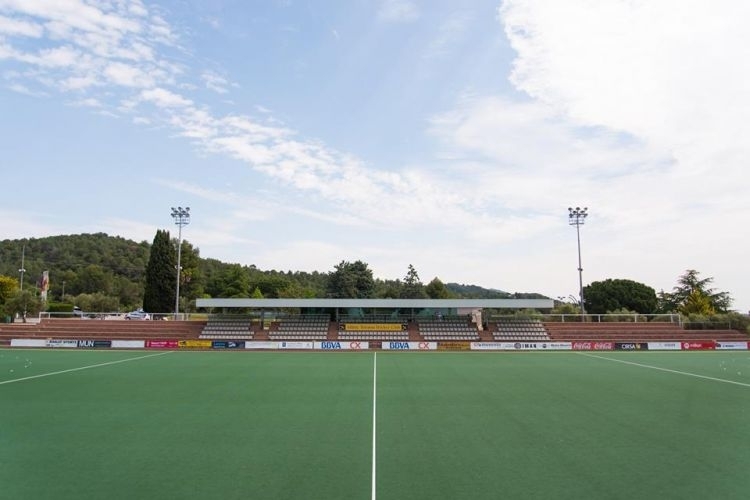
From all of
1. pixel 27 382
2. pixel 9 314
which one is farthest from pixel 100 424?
pixel 9 314

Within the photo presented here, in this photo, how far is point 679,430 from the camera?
11.4 metres

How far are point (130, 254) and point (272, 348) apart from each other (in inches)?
3707

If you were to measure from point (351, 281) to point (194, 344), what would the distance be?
54.2 metres

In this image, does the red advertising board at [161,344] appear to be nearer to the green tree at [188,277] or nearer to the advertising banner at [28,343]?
the advertising banner at [28,343]

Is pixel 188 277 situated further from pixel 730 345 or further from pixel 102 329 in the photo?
pixel 730 345

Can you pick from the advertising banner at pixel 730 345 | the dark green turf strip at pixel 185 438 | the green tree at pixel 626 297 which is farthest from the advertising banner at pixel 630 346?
the green tree at pixel 626 297

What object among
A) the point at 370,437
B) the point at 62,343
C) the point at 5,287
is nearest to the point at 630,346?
the point at 370,437

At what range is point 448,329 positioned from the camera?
44.4 metres

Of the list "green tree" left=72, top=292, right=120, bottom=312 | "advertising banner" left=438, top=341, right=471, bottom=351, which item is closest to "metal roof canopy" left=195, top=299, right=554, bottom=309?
"advertising banner" left=438, top=341, right=471, bottom=351

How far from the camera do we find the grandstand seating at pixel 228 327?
4275 centimetres

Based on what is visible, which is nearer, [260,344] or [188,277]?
[260,344]

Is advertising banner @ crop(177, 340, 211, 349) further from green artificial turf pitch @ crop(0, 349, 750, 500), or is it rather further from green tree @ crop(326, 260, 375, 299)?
green tree @ crop(326, 260, 375, 299)

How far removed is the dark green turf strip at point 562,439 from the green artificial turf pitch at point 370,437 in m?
0.05

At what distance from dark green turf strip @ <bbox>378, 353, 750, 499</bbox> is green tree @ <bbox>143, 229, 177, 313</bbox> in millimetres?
48057
